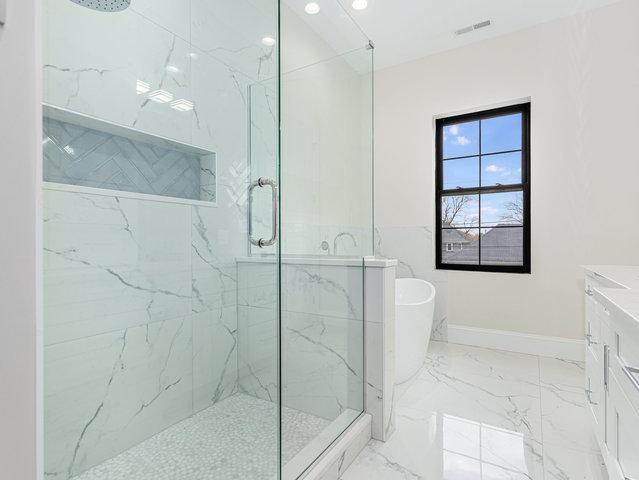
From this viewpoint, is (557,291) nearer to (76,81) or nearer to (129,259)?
(129,259)

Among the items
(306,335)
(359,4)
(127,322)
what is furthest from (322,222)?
(359,4)

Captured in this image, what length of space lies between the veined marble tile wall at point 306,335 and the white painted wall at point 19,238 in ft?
2.96

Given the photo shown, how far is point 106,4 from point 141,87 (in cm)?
32

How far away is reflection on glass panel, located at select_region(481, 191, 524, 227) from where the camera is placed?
3090 mm

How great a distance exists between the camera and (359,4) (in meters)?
2.75

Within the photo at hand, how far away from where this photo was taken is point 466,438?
174 cm

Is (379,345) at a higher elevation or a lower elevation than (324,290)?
lower

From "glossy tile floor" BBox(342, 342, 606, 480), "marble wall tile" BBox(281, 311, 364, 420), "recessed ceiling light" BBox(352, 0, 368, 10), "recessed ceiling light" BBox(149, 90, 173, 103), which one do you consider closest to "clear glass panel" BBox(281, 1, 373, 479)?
"marble wall tile" BBox(281, 311, 364, 420)

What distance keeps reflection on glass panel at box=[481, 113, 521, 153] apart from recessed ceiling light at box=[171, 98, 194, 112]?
8.90ft

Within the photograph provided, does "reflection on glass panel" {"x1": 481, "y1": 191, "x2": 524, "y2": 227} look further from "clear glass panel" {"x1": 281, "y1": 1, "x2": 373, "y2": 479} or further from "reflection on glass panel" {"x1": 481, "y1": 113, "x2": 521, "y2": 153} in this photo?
"clear glass panel" {"x1": 281, "y1": 1, "x2": 373, "y2": 479}

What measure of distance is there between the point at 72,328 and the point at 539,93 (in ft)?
11.7

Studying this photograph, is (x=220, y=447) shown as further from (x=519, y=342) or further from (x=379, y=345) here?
(x=519, y=342)

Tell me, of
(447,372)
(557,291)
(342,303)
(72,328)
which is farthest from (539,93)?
(72,328)

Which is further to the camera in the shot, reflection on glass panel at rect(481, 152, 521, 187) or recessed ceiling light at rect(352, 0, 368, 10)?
reflection on glass panel at rect(481, 152, 521, 187)
